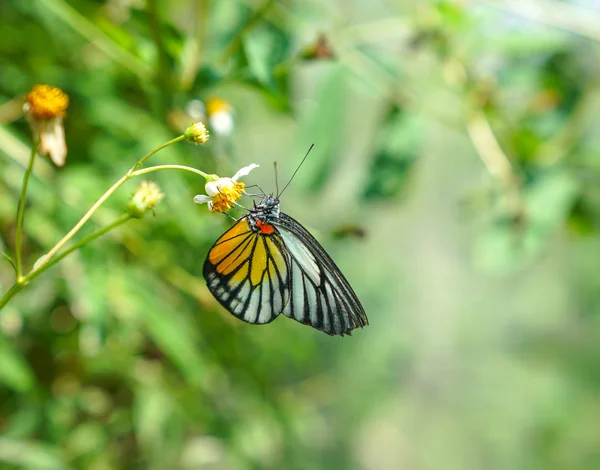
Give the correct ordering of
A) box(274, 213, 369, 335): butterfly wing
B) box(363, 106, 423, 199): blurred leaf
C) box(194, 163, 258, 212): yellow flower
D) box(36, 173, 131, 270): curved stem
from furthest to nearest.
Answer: box(363, 106, 423, 199): blurred leaf < box(274, 213, 369, 335): butterfly wing < box(194, 163, 258, 212): yellow flower < box(36, 173, 131, 270): curved stem

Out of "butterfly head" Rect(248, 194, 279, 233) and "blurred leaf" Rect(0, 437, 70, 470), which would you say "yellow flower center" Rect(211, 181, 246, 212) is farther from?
"blurred leaf" Rect(0, 437, 70, 470)

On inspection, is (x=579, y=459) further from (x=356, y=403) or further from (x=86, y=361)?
(x=86, y=361)

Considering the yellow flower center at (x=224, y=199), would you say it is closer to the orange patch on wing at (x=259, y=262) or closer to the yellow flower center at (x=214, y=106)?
the orange patch on wing at (x=259, y=262)

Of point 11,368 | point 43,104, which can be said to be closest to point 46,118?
point 43,104

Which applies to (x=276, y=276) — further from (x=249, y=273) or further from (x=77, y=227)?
(x=77, y=227)

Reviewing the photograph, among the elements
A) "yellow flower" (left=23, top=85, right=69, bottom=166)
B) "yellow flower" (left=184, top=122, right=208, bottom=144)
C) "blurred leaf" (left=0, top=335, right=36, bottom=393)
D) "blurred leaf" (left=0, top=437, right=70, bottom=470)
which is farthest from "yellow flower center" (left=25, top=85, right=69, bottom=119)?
"blurred leaf" (left=0, top=437, right=70, bottom=470)

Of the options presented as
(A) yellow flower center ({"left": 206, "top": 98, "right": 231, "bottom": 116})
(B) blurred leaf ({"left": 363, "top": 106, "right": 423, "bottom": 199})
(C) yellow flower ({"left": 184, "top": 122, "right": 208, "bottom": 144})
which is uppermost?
(B) blurred leaf ({"left": 363, "top": 106, "right": 423, "bottom": 199})

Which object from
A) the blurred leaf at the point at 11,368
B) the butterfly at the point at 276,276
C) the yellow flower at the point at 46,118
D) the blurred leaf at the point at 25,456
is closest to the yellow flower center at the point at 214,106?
the butterfly at the point at 276,276

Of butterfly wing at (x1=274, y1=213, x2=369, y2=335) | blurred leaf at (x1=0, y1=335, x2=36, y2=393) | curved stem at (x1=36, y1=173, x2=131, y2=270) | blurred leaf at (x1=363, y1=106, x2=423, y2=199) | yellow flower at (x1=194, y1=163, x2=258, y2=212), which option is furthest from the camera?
blurred leaf at (x1=363, y1=106, x2=423, y2=199)
